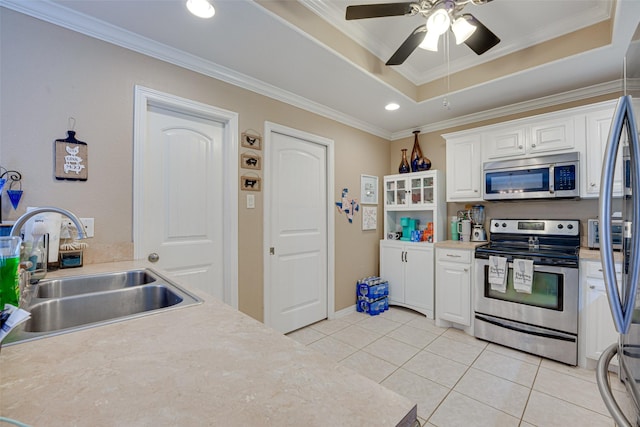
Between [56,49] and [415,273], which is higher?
[56,49]

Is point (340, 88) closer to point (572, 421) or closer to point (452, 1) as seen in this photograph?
point (452, 1)

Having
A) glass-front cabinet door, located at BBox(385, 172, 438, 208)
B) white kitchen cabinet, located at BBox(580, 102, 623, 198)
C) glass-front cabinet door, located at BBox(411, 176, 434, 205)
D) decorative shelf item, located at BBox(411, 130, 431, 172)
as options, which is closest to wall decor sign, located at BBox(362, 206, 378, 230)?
glass-front cabinet door, located at BBox(385, 172, 438, 208)

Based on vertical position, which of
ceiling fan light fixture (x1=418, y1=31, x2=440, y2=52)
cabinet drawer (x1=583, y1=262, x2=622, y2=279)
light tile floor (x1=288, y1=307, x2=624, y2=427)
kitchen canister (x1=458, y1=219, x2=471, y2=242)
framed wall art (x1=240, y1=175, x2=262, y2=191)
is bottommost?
light tile floor (x1=288, y1=307, x2=624, y2=427)

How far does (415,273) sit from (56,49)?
145 inches

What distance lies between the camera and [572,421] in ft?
5.36

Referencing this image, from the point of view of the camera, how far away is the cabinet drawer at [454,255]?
282cm

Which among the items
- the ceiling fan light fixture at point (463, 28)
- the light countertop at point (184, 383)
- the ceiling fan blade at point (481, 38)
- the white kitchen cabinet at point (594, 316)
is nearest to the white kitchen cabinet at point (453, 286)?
the white kitchen cabinet at point (594, 316)

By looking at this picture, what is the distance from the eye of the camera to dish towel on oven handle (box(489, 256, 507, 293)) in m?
2.52

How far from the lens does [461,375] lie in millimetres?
2086

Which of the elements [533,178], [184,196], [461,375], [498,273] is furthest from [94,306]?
[533,178]

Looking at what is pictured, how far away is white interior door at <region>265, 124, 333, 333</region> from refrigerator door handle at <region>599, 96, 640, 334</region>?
2242mm

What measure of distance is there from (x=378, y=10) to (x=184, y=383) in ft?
6.51

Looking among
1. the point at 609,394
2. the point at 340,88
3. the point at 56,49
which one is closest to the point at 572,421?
the point at 609,394

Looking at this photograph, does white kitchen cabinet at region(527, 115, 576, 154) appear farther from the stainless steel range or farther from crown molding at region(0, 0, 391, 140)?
crown molding at region(0, 0, 391, 140)
